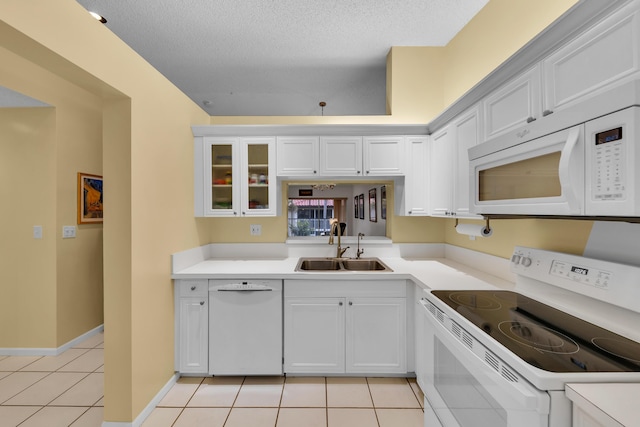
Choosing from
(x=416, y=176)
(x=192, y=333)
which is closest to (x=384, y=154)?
(x=416, y=176)

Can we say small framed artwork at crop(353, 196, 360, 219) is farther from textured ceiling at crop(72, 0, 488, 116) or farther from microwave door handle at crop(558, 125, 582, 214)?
microwave door handle at crop(558, 125, 582, 214)

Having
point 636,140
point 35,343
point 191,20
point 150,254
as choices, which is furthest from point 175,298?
point 636,140

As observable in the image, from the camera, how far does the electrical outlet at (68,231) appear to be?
275cm

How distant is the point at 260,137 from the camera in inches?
101

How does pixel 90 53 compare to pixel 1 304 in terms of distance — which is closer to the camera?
pixel 90 53

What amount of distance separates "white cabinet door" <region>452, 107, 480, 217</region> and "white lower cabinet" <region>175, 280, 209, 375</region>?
6.56 feet

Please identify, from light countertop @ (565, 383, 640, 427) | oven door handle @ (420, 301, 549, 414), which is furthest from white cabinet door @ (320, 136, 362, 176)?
light countertop @ (565, 383, 640, 427)

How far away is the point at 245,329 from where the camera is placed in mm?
2160

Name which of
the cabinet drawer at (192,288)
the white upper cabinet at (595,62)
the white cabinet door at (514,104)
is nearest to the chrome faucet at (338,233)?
the cabinet drawer at (192,288)

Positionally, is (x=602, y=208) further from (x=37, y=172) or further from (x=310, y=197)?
(x=37, y=172)

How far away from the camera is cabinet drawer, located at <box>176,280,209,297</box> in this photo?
217 centimetres

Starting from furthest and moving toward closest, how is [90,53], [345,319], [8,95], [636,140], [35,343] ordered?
1. [35,343]
2. [8,95]
3. [345,319]
4. [90,53]
5. [636,140]

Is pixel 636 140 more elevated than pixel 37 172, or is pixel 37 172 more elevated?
pixel 37 172

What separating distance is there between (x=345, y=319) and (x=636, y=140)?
1849 mm
